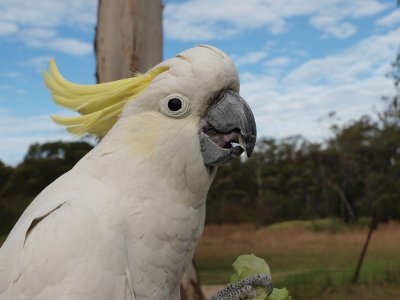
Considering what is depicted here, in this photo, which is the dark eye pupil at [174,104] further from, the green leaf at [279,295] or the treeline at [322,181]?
the treeline at [322,181]

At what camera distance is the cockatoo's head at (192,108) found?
1.37 metres

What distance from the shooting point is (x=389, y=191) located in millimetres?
12461

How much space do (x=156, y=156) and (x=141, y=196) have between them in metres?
0.12

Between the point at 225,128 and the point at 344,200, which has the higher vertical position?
the point at 225,128

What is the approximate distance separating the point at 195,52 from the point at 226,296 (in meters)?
0.75

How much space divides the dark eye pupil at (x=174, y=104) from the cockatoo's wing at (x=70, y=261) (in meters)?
0.36

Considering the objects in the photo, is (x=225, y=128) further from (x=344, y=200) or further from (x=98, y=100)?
(x=344, y=200)

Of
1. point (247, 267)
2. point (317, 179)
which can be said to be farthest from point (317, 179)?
point (247, 267)

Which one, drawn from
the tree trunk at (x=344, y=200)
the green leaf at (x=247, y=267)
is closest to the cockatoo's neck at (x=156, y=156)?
the green leaf at (x=247, y=267)

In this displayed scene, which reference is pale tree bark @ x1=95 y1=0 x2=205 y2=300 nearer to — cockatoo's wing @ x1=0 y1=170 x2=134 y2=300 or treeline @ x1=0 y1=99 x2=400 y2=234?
cockatoo's wing @ x1=0 y1=170 x2=134 y2=300

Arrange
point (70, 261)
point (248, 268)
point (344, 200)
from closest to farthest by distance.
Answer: point (70, 261) < point (248, 268) < point (344, 200)

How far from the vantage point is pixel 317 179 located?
50.8 feet

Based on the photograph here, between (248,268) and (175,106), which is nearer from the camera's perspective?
(175,106)

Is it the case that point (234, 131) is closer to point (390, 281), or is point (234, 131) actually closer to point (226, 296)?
point (226, 296)
